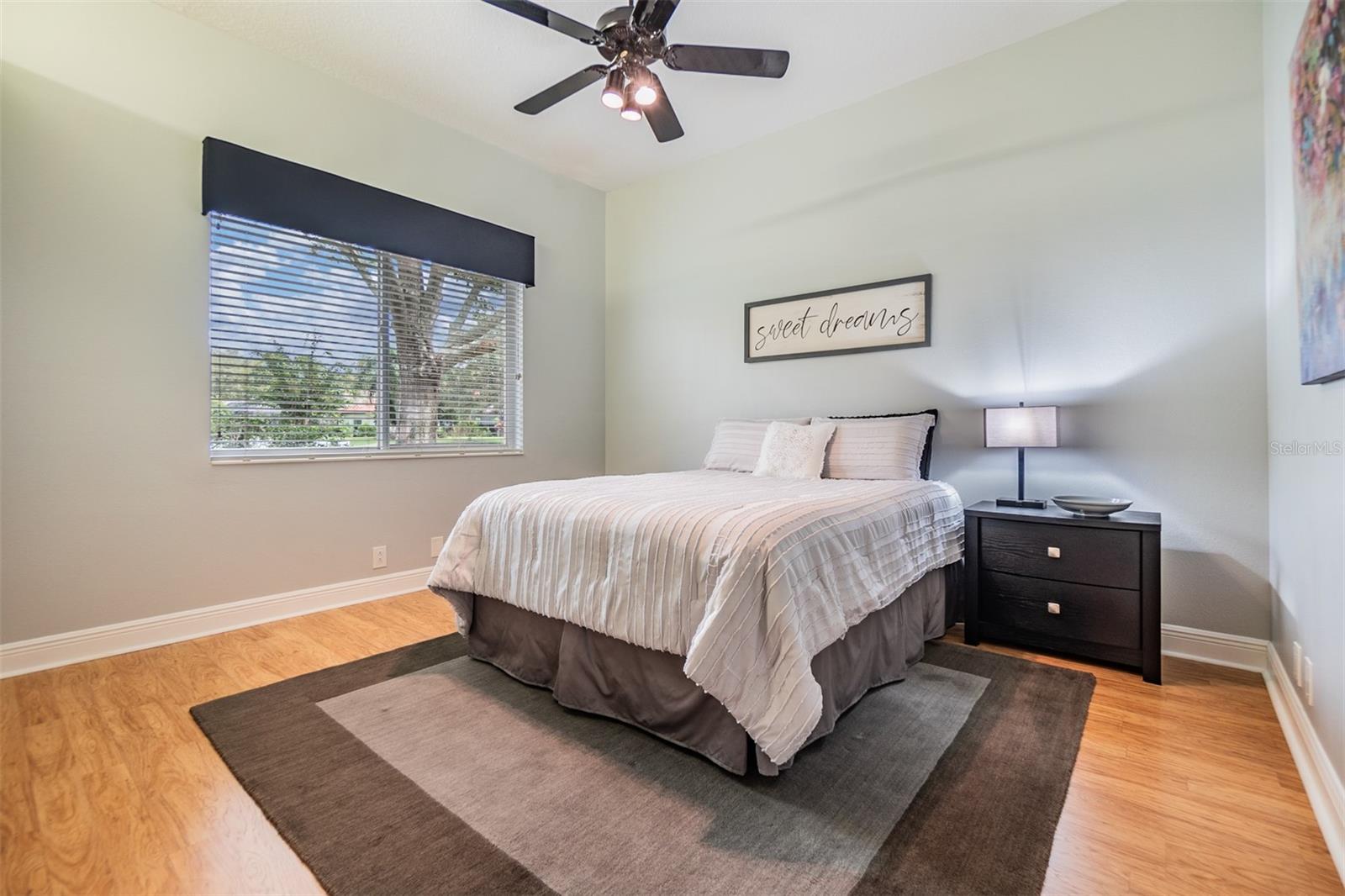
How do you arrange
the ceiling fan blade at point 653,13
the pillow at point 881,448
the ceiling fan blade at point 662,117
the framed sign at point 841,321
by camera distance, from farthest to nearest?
1. the framed sign at point 841,321
2. the pillow at point 881,448
3. the ceiling fan blade at point 662,117
4. the ceiling fan blade at point 653,13

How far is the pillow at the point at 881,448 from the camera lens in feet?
9.26

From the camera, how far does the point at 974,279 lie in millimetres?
2959

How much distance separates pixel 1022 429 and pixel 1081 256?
34.6 inches

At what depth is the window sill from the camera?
284cm

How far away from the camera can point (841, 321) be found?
3.41m

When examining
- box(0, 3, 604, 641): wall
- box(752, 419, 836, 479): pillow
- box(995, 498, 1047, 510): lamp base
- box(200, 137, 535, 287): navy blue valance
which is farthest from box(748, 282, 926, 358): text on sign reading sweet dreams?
box(0, 3, 604, 641): wall

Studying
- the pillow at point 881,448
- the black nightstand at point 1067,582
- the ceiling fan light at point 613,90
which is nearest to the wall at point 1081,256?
the pillow at point 881,448

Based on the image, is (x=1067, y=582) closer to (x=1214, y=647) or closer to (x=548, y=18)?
(x=1214, y=647)

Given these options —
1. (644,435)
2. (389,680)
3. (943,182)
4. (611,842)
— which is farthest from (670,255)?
(611,842)

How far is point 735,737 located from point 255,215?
3127 mm

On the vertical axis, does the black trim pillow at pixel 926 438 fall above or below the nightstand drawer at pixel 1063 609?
above

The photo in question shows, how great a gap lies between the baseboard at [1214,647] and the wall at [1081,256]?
45 mm

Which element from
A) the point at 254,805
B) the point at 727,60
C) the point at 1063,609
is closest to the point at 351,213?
the point at 727,60

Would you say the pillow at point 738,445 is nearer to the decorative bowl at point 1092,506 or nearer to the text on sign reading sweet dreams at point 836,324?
the text on sign reading sweet dreams at point 836,324
